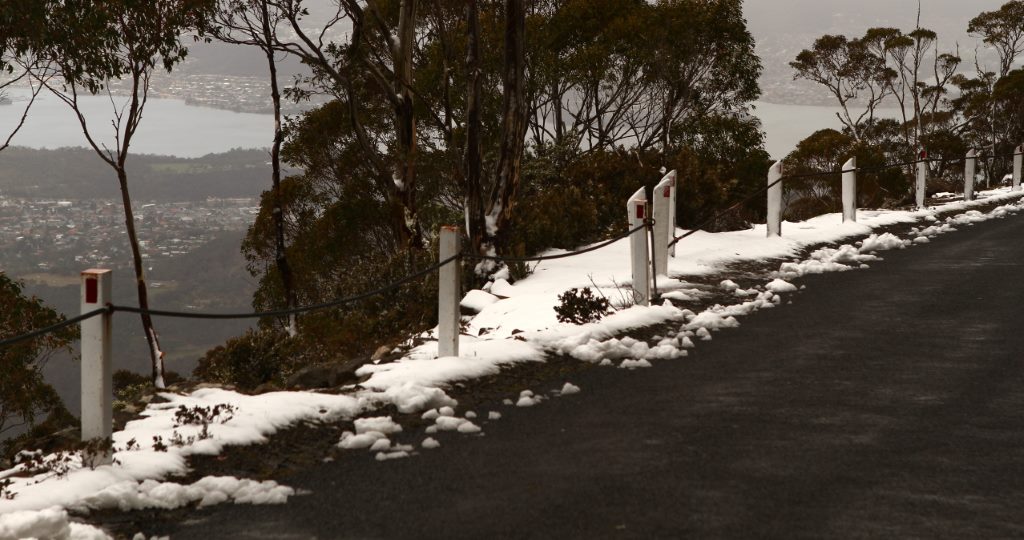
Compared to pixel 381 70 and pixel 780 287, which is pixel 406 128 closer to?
pixel 381 70

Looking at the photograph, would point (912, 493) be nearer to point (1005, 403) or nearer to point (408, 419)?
point (1005, 403)

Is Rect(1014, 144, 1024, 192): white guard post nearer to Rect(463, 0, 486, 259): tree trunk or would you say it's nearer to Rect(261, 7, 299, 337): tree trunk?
Rect(463, 0, 486, 259): tree trunk

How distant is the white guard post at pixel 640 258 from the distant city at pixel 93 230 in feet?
435

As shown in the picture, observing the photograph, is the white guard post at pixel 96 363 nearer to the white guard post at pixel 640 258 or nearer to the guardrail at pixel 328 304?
the guardrail at pixel 328 304

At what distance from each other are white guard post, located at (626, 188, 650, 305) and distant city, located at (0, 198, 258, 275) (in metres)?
133

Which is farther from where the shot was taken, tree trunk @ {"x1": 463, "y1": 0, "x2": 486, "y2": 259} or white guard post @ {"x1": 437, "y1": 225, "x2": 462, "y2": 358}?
tree trunk @ {"x1": 463, "y1": 0, "x2": 486, "y2": 259}

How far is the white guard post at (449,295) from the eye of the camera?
27.6 feet

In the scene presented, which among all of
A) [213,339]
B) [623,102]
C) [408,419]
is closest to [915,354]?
[408,419]

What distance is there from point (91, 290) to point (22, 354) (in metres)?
21.4

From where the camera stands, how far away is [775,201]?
16.7m

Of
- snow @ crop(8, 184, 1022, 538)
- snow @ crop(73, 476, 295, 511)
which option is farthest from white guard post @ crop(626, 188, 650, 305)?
snow @ crop(73, 476, 295, 511)

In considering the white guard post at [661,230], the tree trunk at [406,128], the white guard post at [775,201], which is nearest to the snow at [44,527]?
the white guard post at [661,230]

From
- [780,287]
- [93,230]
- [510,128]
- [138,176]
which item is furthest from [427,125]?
[138,176]

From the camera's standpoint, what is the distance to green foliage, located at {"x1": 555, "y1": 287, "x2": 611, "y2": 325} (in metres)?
10.3
